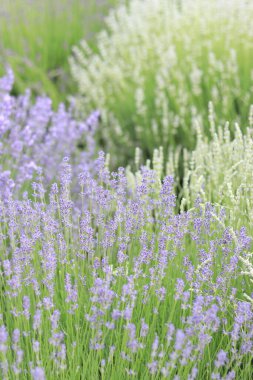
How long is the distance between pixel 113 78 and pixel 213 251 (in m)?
3.68

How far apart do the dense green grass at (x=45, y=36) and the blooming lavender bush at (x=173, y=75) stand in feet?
1.18

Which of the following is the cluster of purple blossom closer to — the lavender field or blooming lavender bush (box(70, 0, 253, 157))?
the lavender field

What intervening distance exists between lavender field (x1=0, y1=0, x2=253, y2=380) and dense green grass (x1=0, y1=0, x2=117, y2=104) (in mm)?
25

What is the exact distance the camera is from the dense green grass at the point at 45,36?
6.03 m

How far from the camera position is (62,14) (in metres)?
7.14

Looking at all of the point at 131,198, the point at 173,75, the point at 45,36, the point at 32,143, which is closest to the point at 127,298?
the point at 131,198

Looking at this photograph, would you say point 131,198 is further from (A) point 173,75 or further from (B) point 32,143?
(A) point 173,75

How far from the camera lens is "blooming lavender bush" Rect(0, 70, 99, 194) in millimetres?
3676

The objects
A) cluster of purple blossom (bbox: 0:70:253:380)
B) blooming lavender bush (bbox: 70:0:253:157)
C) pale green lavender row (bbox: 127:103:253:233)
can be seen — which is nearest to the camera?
cluster of purple blossom (bbox: 0:70:253:380)

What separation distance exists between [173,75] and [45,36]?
1989 millimetres

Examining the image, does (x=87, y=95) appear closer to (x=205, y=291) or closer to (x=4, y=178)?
(x=4, y=178)

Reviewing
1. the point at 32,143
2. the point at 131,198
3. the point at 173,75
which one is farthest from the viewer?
the point at 173,75

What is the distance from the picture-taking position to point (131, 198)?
3383 millimetres

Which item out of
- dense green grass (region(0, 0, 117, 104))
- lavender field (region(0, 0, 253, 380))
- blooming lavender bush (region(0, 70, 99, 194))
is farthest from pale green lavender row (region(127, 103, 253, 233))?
dense green grass (region(0, 0, 117, 104))
